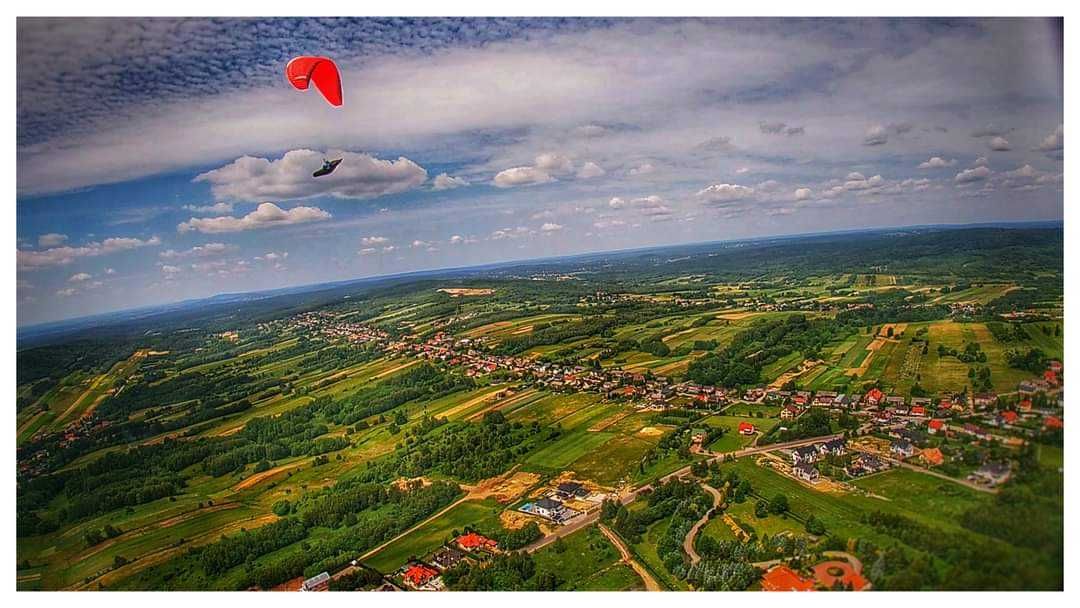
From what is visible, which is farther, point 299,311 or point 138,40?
point 299,311

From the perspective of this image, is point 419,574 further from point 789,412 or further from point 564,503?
point 789,412

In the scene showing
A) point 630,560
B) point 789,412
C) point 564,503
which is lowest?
point 630,560

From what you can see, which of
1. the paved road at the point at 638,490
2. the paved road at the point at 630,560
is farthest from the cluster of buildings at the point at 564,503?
the paved road at the point at 630,560

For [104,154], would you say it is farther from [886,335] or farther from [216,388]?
[886,335]

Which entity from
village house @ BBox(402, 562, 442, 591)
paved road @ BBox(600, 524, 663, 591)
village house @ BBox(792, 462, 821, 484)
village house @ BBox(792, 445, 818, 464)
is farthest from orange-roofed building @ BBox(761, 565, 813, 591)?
village house @ BBox(402, 562, 442, 591)

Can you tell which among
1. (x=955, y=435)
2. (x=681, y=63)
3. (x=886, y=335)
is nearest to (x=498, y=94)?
(x=681, y=63)

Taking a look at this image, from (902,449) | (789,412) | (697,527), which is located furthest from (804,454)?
(697,527)

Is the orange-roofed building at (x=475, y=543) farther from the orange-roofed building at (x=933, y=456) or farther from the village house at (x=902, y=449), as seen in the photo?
the orange-roofed building at (x=933, y=456)
